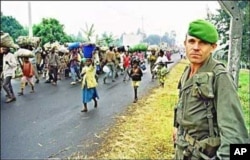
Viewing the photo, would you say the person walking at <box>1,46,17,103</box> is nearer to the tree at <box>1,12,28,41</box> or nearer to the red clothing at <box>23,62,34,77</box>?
the red clothing at <box>23,62,34,77</box>

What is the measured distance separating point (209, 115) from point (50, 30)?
25.0 metres

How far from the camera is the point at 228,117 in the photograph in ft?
7.14

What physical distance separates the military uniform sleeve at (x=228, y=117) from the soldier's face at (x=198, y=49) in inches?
9.7

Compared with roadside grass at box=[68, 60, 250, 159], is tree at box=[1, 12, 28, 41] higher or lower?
higher

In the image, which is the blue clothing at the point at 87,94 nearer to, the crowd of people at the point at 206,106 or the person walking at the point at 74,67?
the person walking at the point at 74,67

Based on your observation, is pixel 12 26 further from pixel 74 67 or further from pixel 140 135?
pixel 140 135

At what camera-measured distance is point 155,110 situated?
33.2ft

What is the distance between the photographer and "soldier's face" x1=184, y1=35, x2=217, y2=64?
2432mm

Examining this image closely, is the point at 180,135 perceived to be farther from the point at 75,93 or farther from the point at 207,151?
the point at 75,93

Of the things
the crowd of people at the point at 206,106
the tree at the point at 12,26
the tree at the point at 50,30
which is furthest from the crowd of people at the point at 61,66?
the tree at the point at 12,26

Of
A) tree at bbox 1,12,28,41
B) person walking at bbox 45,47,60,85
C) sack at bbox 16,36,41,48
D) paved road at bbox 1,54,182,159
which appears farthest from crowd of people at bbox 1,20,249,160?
tree at bbox 1,12,28,41

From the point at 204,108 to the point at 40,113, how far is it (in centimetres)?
799

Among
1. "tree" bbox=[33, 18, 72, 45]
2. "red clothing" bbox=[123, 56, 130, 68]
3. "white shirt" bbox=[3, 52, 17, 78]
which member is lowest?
"red clothing" bbox=[123, 56, 130, 68]

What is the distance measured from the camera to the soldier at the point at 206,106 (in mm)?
2180
